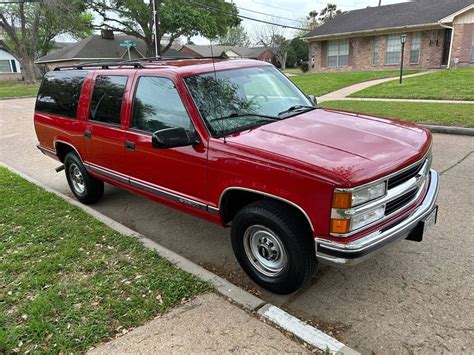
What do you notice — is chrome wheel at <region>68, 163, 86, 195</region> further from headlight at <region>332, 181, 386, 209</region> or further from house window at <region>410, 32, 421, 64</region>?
house window at <region>410, 32, 421, 64</region>

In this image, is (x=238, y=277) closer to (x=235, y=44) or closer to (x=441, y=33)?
(x=441, y=33)

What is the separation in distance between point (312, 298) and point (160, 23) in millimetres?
34593

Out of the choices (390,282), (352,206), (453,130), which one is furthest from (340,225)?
(453,130)

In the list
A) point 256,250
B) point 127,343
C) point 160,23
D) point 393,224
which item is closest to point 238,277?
point 256,250

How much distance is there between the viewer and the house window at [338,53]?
29234 mm

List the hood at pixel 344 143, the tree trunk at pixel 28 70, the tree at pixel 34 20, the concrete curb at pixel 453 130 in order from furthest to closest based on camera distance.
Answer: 1. the tree trunk at pixel 28 70
2. the tree at pixel 34 20
3. the concrete curb at pixel 453 130
4. the hood at pixel 344 143

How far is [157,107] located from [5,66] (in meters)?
61.5

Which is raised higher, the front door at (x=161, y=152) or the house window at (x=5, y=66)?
the house window at (x=5, y=66)

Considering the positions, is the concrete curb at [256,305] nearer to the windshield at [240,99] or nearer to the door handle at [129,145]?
the door handle at [129,145]

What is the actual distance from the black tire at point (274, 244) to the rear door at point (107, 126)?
6.11 feet

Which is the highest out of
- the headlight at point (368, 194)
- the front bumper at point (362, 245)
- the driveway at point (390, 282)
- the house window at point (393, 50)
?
the house window at point (393, 50)

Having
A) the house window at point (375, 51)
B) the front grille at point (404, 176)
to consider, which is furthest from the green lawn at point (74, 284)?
the house window at point (375, 51)

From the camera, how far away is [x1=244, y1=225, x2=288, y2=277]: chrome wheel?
10.4ft

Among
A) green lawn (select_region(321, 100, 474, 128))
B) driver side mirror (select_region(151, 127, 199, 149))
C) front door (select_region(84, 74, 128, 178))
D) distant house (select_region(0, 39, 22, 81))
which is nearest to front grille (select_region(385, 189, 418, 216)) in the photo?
driver side mirror (select_region(151, 127, 199, 149))
